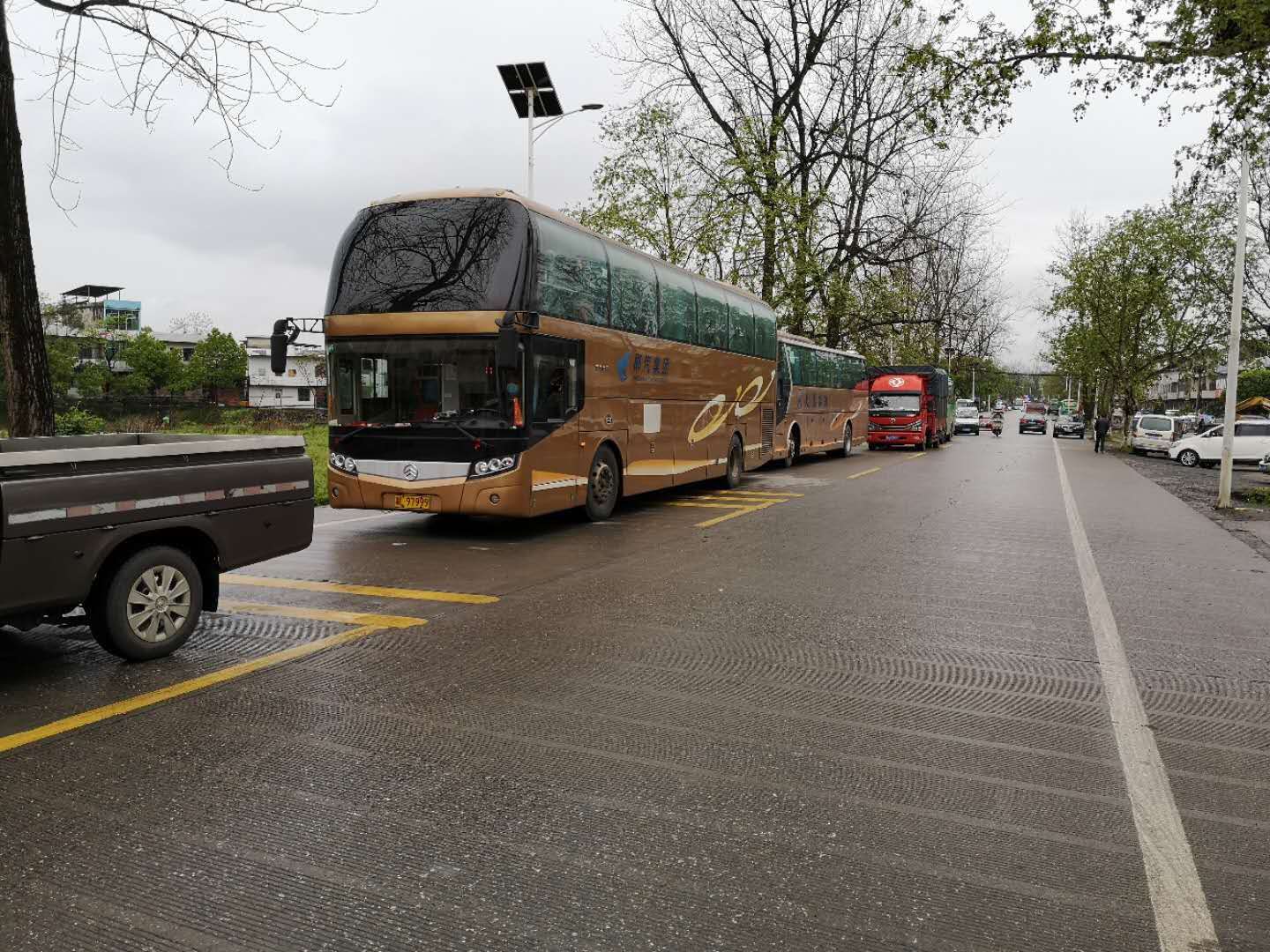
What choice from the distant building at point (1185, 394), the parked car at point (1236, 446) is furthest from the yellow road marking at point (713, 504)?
the distant building at point (1185, 394)

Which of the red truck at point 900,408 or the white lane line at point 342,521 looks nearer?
the white lane line at point 342,521

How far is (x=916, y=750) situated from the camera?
175 inches

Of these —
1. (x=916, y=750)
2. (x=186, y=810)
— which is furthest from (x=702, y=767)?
(x=186, y=810)

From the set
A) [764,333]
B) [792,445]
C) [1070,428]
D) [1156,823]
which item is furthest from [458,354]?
[1070,428]

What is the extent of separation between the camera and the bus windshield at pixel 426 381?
10.9 metres

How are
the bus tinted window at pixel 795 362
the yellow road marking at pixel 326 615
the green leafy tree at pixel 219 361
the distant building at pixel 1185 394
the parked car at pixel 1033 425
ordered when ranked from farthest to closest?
the distant building at pixel 1185 394
the green leafy tree at pixel 219 361
the parked car at pixel 1033 425
the bus tinted window at pixel 795 362
the yellow road marking at pixel 326 615

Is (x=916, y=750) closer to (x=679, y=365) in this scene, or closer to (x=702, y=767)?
(x=702, y=767)

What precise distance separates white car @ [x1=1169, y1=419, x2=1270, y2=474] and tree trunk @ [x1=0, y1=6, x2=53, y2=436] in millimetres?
29940

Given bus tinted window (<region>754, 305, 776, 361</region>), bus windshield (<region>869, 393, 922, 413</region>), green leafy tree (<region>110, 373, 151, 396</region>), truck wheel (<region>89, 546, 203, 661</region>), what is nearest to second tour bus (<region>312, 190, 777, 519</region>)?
truck wheel (<region>89, 546, 203, 661</region>)

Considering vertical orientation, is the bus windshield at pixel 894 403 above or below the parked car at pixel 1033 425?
above

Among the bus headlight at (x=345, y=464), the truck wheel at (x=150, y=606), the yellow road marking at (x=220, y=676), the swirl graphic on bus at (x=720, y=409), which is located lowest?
the yellow road marking at (x=220, y=676)

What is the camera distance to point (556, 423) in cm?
1179

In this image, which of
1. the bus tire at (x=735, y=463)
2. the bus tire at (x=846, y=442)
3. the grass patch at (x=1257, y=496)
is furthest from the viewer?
the bus tire at (x=846, y=442)

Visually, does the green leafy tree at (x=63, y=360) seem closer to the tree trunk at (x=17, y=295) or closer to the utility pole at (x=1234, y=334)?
the tree trunk at (x=17, y=295)
